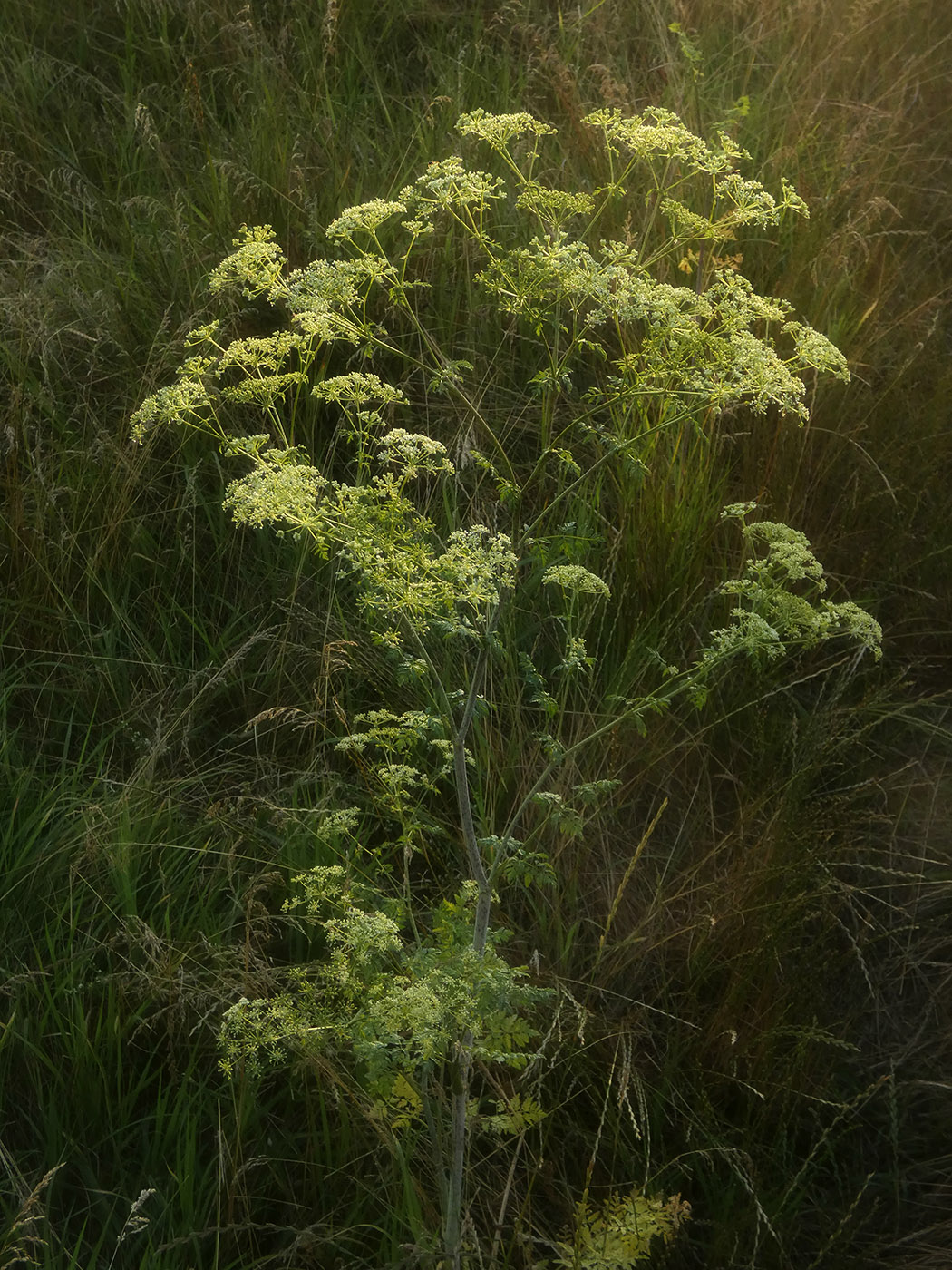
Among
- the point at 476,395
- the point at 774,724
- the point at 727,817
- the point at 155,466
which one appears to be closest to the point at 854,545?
the point at 774,724

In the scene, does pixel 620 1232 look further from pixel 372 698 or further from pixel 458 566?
pixel 372 698

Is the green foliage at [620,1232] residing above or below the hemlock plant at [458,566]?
below

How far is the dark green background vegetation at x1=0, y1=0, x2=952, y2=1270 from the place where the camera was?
209 cm

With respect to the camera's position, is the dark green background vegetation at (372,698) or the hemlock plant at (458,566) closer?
the hemlock plant at (458,566)

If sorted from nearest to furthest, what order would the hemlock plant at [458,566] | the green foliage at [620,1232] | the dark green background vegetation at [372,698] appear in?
the hemlock plant at [458,566] < the green foliage at [620,1232] < the dark green background vegetation at [372,698]

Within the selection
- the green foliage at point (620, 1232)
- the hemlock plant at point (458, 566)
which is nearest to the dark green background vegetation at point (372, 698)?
the green foliage at point (620, 1232)

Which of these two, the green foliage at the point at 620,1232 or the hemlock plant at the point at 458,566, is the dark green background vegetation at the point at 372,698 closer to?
the green foliage at the point at 620,1232

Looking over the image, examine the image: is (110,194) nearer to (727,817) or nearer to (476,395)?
(476,395)

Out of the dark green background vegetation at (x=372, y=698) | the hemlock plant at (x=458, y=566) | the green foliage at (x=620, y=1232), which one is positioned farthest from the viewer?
the dark green background vegetation at (x=372, y=698)

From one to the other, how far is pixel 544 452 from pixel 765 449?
4.82 ft

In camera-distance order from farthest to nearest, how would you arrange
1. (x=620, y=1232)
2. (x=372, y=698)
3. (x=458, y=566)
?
(x=372, y=698)
(x=620, y=1232)
(x=458, y=566)

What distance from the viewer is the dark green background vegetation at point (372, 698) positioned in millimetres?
2088

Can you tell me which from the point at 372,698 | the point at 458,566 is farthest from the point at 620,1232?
the point at 372,698

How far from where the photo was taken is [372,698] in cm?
270
